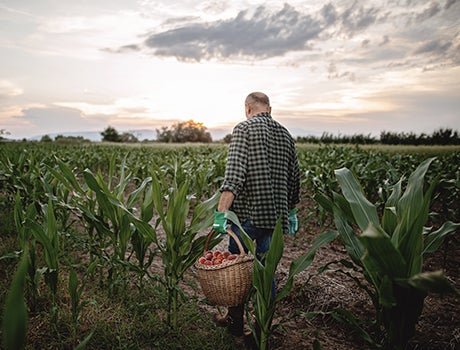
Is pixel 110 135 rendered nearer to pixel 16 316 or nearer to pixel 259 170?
pixel 259 170

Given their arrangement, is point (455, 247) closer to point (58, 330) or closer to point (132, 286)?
point (132, 286)

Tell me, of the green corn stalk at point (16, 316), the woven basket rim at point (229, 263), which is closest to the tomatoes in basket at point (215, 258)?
the woven basket rim at point (229, 263)

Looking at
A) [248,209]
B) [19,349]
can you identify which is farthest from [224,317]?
[19,349]

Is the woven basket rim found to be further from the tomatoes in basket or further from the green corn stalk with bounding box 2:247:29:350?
the green corn stalk with bounding box 2:247:29:350

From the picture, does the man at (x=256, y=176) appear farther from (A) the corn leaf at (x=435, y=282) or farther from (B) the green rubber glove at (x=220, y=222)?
(A) the corn leaf at (x=435, y=282)

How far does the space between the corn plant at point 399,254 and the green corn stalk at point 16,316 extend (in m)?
1.21

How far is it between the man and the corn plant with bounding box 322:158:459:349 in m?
0.68

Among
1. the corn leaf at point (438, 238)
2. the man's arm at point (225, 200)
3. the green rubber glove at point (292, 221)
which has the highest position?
the man's arm at point (225, 200)

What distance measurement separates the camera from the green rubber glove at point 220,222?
2330 mm

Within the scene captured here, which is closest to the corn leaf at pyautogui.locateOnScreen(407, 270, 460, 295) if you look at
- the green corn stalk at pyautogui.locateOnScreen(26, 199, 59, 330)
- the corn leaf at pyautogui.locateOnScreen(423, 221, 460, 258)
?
the corn leaf at pyautogui.locateOnScreen(423, 221, 460, 258)

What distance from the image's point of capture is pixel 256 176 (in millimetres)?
2553

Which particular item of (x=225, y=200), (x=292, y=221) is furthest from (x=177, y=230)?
(x=292, y=221)

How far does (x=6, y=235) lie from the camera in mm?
4348

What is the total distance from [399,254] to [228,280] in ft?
3.65
